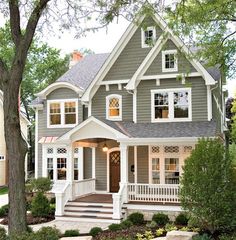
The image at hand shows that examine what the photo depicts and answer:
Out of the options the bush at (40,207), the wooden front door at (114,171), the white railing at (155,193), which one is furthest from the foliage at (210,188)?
the wooden front door at (114,171)

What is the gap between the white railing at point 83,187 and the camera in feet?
62.6

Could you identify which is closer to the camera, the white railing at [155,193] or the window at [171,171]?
the white railing at [155,193]

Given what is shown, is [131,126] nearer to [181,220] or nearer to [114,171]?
[114,171]

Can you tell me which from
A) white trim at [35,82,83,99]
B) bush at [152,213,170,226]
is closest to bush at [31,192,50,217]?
bush at [152,213,170,226]

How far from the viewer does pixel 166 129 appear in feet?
61.2

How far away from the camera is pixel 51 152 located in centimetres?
2320

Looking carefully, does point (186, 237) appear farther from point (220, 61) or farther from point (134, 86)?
point (134, 86)

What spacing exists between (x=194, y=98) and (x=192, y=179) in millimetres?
7536

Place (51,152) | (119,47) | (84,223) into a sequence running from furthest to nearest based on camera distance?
(51,152), (119,47), (84,223)

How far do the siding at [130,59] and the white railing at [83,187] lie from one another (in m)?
5.66

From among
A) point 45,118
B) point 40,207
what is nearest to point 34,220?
point 40,207

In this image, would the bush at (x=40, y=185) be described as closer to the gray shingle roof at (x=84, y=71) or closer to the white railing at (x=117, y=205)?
the white railing at (x=117, y=205)

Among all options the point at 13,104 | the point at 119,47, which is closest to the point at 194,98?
the point at 119,47

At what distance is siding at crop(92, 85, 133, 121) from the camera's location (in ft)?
68.0
